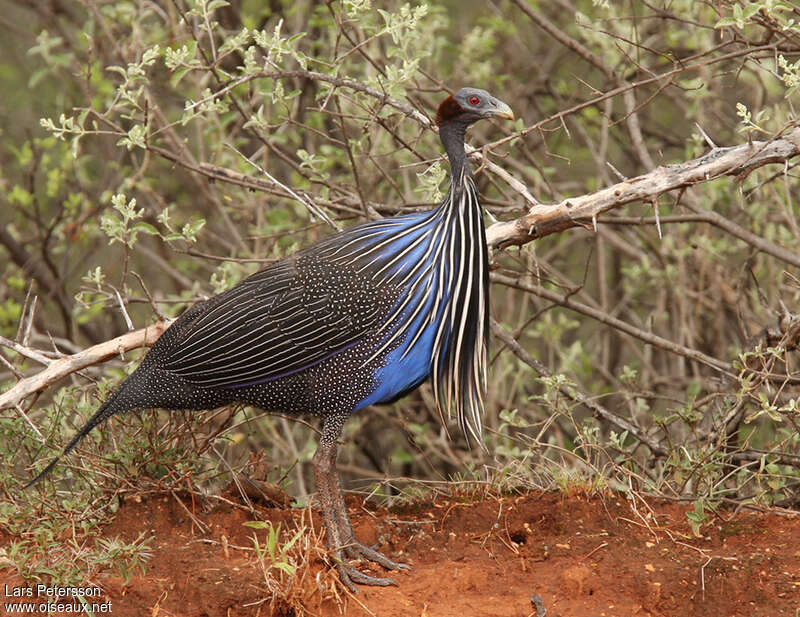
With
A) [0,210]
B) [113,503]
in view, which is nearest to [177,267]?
[0,210]

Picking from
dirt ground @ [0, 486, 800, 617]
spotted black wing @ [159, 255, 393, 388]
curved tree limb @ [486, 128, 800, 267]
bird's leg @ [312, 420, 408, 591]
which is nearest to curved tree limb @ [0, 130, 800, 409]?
curved tree limb @ [486, 128, 800, 267]

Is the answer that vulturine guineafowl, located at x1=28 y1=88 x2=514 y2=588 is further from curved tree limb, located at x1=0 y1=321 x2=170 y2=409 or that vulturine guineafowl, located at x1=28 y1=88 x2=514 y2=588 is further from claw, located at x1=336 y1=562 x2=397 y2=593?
curved tree limb, located at x1=0 y1=321 x2=170 y2=409

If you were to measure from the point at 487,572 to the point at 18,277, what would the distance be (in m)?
4.69

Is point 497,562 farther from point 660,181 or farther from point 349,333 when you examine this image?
point 660,181

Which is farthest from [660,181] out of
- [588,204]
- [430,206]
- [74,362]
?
[74,362]

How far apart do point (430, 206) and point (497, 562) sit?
1.92 m

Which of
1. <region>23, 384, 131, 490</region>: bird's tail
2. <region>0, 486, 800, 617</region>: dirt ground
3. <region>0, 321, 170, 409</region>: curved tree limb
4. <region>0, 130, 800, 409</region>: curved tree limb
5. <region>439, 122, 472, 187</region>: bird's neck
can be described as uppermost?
<region>439, 122, 472, 187</region>: bird's neck

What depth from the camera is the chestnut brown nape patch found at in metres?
4.00

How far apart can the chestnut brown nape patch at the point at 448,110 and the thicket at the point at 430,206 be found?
0.97 ft

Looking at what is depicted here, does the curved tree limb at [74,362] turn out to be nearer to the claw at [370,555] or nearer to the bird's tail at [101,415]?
the bird's tail at [101,415]

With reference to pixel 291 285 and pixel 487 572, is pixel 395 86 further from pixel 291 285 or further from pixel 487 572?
pixel 487 572

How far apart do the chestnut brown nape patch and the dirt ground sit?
151 cm

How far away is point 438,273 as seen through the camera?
3.84 metres

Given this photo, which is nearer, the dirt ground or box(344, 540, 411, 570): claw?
the dirt ground
